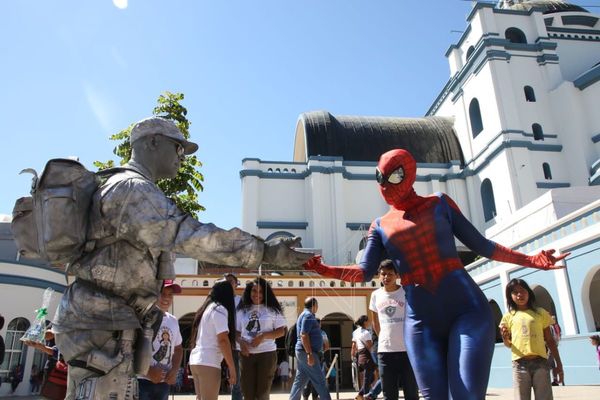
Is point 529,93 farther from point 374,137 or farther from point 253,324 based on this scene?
point 253,324

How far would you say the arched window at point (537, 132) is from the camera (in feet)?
83.6

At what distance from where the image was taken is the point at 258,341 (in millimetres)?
4895

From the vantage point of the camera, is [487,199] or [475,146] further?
[475,146]

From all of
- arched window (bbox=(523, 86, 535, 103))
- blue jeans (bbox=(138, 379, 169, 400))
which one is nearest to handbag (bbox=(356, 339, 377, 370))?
blue jeans (bbox=(138, 379, 169, 400))

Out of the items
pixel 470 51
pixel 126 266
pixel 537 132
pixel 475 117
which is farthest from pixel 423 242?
pixel 470 51

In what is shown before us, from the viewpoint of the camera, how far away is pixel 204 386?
165 inches

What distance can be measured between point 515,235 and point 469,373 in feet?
57.7

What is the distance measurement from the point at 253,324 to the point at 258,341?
259 mm

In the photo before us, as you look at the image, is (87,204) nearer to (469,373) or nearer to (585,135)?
(469,373)

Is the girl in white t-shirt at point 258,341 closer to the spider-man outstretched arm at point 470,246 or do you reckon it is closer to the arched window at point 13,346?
the spider-man outstretched arm at point 470,246

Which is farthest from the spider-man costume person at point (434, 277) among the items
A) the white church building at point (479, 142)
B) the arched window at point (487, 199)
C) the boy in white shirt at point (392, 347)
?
the arched window at point (487, 199)

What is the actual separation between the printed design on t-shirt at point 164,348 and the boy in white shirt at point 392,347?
2006 mm

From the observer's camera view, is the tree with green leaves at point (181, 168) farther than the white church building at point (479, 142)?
No

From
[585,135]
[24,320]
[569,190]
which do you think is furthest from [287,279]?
[585,135]
